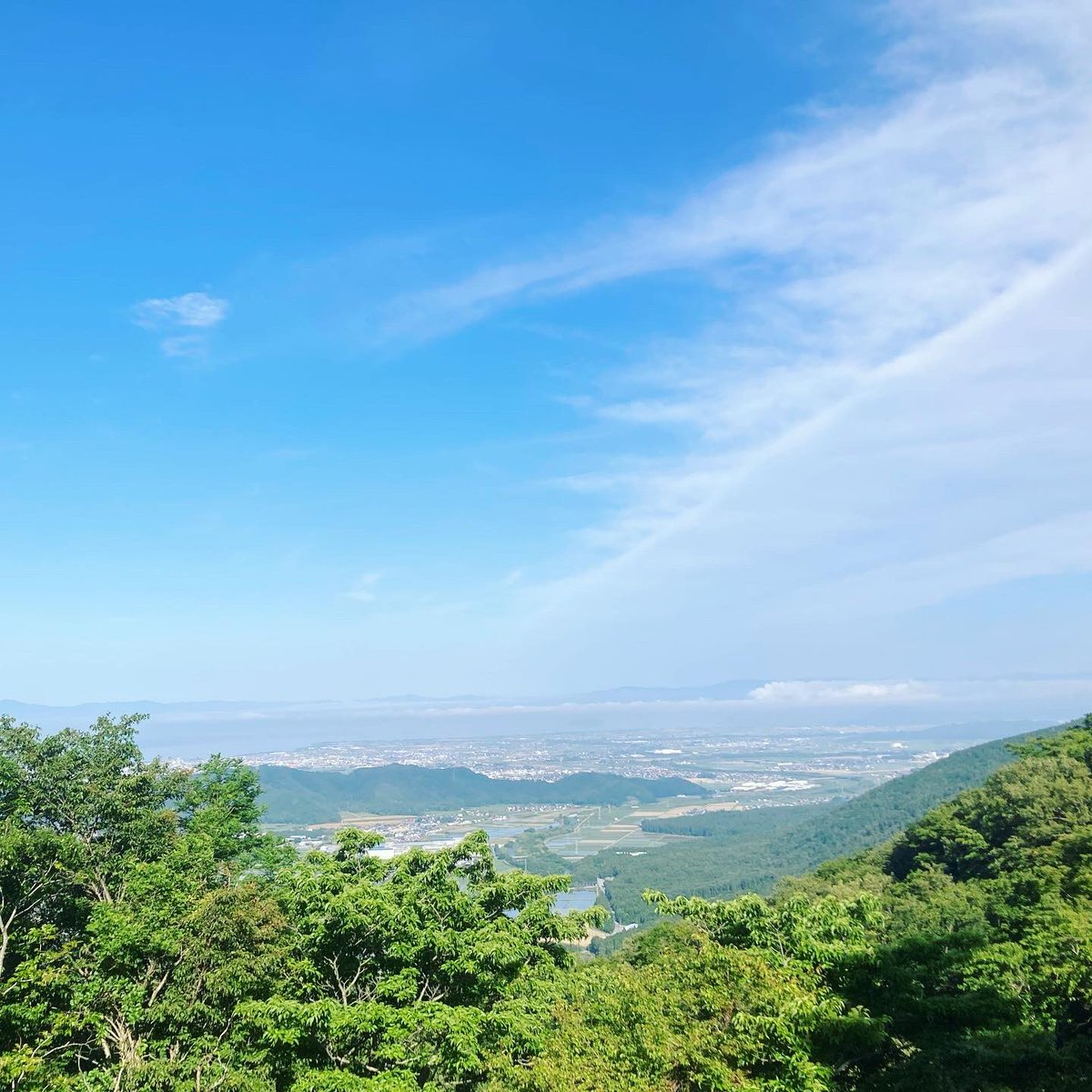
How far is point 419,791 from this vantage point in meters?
158

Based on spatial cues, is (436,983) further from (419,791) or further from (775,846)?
(419,791)

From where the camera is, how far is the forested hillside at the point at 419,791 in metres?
138

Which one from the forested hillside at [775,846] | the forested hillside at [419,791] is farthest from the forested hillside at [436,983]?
the forested hillside at [419,791]

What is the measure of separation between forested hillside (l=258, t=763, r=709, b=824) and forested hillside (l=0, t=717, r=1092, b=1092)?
119205 mm

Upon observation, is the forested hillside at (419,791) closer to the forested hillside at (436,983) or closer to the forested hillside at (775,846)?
the forested hillside at (775,846)

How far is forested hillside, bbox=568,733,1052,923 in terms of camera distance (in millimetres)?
83938

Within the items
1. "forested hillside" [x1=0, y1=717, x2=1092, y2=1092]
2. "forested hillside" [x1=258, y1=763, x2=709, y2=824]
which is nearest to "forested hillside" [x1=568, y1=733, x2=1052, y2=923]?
"forested hillside" [x1=258, y1=763, x2=709, y2=824]

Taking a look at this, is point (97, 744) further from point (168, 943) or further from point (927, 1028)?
point (927, 1028)

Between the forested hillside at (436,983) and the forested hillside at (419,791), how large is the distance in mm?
119205

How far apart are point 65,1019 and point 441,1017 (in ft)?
21.8

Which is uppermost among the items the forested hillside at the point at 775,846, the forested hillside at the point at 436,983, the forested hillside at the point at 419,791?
the forested hillside at the point at 436,983

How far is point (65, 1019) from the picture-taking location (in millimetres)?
12930

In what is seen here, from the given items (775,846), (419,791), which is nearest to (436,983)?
(775,846)

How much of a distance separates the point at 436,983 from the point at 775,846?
99.4 metres
